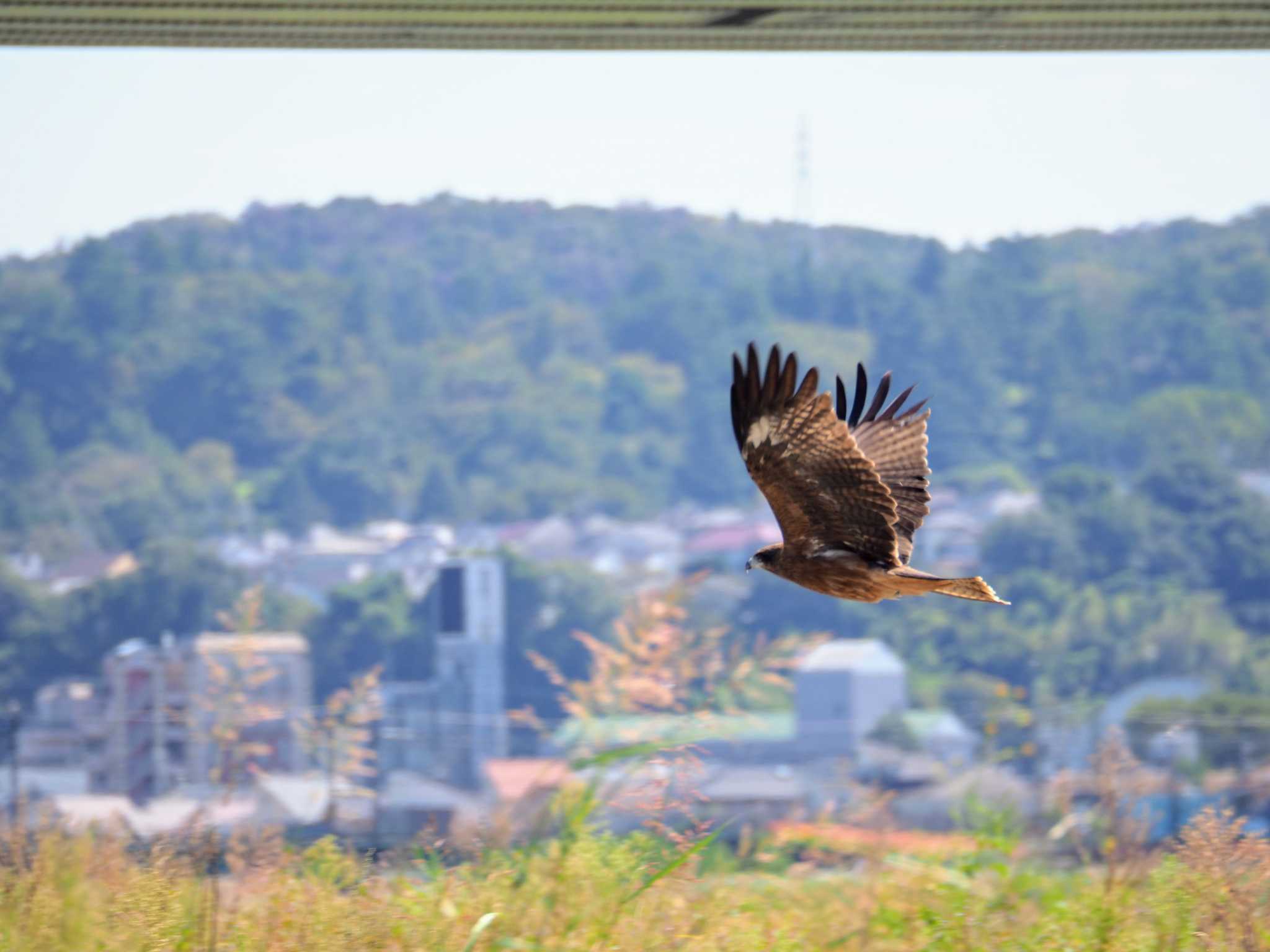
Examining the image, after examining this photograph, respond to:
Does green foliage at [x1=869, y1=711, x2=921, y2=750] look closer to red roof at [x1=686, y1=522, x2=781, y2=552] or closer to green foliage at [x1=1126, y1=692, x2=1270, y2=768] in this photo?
green foliage at [x1=1126, y1=692, x2=1270, y2=768]

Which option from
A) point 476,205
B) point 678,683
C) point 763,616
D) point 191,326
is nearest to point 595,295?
point 476,205

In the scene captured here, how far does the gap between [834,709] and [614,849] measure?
47.3 metres

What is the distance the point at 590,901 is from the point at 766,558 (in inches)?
51.8

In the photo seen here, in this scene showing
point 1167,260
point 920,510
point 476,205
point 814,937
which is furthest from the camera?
point 476,205

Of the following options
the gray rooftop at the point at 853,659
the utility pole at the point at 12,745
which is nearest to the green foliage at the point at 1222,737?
the utility pole at the point at 12,745

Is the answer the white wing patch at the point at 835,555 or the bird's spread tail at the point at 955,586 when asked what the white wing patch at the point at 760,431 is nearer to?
the white wing patch at the point at 835,555

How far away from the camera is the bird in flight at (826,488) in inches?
187

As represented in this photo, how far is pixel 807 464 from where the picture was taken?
16.3 feet

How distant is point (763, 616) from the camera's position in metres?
65.4

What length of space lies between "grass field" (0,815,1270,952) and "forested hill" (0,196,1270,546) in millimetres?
68080

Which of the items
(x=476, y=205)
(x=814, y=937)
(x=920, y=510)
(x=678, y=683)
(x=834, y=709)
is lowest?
(x=834, y=709)

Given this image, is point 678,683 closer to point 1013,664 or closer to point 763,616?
point 1013,664

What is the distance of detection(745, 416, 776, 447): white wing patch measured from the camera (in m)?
4.79

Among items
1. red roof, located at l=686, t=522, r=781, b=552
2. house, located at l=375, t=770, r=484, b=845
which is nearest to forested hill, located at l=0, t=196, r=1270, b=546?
red roof, located at l=686, t=522, r=781, b=552
